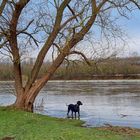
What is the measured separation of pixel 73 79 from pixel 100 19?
7125 cm

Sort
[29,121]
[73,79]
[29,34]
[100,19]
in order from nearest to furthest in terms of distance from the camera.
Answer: [29,121] < [100,19] < [29,34] < [73,79]

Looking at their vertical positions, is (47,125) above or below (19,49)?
below

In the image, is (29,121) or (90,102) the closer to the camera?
(29,121)

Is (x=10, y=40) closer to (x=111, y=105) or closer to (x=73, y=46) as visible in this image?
(x=73, y=46)

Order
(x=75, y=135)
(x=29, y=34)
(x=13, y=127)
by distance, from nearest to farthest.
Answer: (x=75, y=135) < (x=13, y=127) < (x=29, y=34)

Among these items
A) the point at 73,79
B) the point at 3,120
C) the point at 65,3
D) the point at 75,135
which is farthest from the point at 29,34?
the point at 73,79

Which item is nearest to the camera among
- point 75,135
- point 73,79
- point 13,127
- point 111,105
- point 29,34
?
point 75,135

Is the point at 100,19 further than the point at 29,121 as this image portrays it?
Yes

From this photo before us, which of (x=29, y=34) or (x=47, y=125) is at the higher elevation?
(x=29, y=34)

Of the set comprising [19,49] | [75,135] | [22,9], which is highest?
[22,9]

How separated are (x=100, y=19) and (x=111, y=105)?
12206mm

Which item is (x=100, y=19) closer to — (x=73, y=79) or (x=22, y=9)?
(x=22, y=9)

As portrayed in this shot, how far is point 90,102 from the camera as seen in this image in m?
35.2

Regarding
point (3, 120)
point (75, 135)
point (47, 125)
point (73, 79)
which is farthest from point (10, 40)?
point (73, 79)
